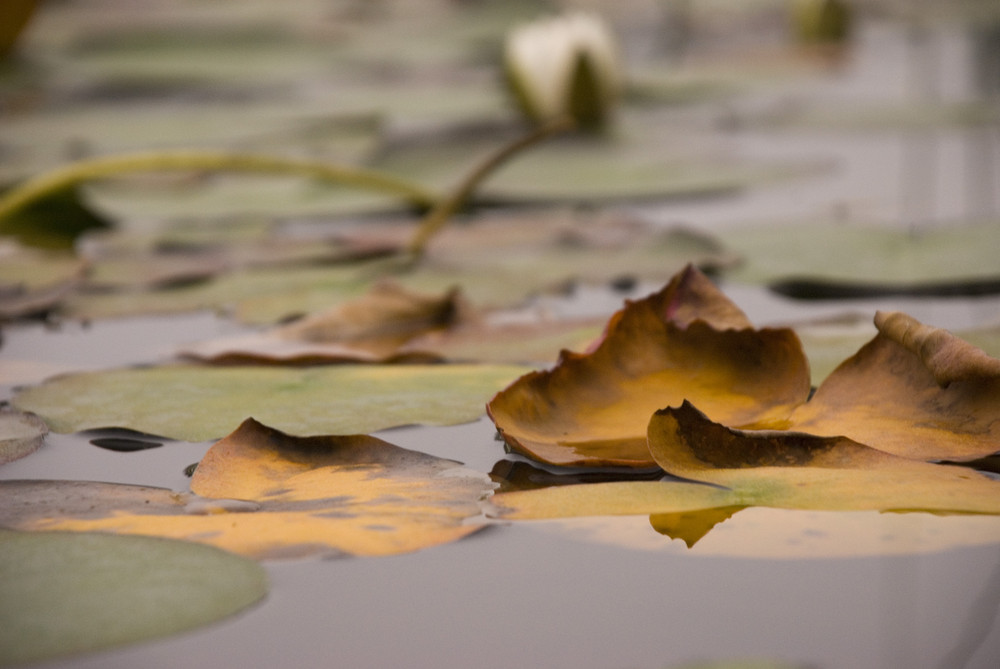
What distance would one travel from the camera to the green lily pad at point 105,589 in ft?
0.96

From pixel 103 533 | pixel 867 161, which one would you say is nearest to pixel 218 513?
pixel 103 533

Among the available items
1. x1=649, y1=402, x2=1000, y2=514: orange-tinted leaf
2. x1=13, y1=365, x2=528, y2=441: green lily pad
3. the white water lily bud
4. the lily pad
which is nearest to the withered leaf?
x1=13, y1=365, x2=528, y2=441: green lily pad

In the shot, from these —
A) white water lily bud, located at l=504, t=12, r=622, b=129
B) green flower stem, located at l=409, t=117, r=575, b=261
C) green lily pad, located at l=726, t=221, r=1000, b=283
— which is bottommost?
green lily pad, located at l=726, t=221, r=1000, b=283

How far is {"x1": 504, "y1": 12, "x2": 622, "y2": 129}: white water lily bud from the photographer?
4.37 feet

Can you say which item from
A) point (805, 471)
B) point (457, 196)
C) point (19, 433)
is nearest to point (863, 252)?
point (457, 196)

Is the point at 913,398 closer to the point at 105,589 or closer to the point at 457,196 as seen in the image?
the point at 105,589

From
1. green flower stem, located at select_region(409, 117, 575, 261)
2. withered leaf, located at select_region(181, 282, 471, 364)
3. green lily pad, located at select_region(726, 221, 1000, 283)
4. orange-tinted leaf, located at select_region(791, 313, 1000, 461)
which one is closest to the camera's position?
orange-tinted leaf, located at select_region(791, 313, 1000, 461)

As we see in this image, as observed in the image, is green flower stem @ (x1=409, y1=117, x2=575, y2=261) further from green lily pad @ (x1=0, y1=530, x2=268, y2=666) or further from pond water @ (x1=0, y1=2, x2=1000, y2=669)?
green lily pad @ (x1=0, y1=530, x2=268, y2=666)

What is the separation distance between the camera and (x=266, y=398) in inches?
20.2

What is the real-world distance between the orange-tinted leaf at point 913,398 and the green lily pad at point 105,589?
0.23 m

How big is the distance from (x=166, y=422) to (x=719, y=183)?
2.30 feet

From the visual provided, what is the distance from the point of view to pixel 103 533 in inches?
14.0

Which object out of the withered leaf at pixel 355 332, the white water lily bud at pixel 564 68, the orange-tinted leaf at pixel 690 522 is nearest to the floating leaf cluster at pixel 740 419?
the orange-tinted leaf at pixel 690 522

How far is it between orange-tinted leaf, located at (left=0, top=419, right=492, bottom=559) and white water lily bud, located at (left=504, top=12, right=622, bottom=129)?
984 millimetres
